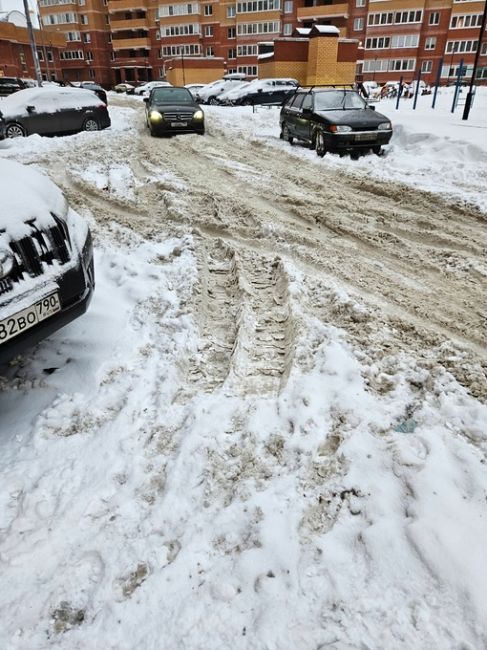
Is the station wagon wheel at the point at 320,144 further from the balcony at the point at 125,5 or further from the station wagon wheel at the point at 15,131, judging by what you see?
the balcony at the point at 125,5

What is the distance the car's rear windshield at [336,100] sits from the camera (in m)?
11.2

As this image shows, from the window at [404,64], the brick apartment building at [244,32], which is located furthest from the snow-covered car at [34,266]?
the window at [404,64]

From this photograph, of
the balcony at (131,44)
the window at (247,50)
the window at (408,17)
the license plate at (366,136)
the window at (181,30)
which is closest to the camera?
the license plate at (366,136)

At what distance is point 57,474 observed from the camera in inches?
97.5

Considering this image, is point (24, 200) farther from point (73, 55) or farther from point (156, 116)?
point (73, 55)

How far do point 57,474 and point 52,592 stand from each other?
681 millimetres

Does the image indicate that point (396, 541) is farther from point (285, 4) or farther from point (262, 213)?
point (285, 4)

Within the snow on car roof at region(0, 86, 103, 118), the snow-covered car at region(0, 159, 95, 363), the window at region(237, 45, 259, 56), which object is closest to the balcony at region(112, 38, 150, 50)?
the window at region(237, 45, 259, 56)

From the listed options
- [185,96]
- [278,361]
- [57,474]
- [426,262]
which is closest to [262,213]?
[426,262]

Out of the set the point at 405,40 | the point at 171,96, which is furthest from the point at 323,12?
the point at 171,96

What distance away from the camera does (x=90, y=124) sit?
593 inches

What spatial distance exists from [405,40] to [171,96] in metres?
46.3

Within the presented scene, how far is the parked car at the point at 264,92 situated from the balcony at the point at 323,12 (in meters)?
26.9

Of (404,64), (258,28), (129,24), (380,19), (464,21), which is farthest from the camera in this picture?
(129,24)
